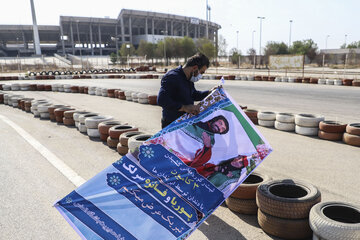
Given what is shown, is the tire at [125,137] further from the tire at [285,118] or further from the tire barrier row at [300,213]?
the tire at [285,118]

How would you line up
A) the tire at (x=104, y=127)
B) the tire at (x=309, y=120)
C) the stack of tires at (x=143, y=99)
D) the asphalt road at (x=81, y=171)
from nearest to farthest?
the asphalt road at (x=81, y=171)
the tire at (x=104, y=127)
the tire at (x=309, y=120)
the stack of tires at (x=143, y=99)

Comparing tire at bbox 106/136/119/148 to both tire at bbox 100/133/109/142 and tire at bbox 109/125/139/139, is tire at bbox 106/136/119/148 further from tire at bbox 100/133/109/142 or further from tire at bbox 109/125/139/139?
tire at bbox 100/133/109/142

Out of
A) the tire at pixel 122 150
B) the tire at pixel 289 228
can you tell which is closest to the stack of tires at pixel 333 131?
the tire at pixel 289 228

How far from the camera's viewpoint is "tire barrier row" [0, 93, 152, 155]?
6.11 m

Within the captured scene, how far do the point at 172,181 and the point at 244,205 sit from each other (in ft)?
4.33

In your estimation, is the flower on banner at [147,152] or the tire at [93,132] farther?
the tire at [93,132]

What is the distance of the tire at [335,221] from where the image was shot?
8.65ft

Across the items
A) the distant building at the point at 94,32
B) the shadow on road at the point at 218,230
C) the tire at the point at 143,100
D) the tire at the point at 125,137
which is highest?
the distant building at the point at 94,32

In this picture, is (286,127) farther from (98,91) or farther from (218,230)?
(98,91)

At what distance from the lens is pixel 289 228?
3207 millimetres

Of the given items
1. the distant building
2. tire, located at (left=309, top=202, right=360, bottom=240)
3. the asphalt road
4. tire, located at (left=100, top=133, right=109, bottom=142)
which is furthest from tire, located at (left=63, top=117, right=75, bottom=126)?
the distant building

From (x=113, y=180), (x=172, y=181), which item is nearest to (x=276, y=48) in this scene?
(x=172, y=181)

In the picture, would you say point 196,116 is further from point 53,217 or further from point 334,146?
point 334,146

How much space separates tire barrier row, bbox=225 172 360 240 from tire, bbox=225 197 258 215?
0.10m
